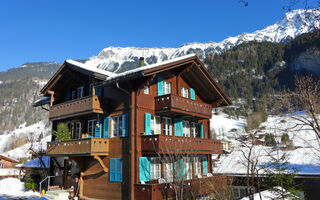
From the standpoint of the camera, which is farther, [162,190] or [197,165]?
[197,165]

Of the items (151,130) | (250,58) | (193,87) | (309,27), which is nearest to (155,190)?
(151,130)

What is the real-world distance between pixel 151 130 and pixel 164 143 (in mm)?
2485

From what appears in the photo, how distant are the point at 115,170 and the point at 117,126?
293 cm

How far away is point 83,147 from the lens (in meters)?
17.9

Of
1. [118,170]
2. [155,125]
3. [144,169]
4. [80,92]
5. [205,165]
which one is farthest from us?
[205,165]

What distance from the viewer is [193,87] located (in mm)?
23609

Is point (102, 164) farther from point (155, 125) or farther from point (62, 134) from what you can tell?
point (62, 134)

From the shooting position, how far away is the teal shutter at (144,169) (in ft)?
55.7

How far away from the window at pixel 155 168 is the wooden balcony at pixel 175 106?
335 centimetres

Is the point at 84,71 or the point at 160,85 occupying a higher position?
the point at 84,71

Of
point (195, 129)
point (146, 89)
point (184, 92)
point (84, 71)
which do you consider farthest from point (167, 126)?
point (84, 71)

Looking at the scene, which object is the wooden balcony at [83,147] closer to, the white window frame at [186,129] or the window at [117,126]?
the window at [117,126]

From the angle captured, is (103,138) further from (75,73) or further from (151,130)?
(75,73)

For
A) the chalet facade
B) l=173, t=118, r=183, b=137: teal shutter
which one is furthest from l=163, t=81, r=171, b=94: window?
l=173, t=118, r=183, b=137: teal shutter
